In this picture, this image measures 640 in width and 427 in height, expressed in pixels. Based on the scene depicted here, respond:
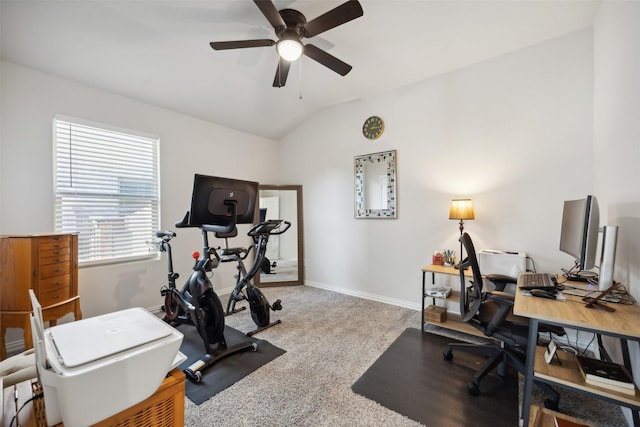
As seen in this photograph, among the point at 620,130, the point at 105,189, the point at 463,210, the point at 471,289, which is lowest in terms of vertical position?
→ the point at 471,289

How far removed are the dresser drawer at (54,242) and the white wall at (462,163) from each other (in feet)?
9.93

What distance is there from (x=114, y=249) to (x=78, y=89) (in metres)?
1.74

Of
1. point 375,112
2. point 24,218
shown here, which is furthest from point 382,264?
point 24,218

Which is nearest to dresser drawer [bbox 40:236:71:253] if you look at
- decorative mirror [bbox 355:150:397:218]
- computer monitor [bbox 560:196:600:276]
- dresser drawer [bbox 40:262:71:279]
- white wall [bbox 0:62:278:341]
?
dresser drawer [bbox 40:262:71:279]

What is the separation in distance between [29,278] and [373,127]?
391cm

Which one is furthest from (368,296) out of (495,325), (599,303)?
(599,303)

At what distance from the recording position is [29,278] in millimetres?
2049

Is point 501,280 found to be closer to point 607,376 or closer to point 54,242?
point 607,376

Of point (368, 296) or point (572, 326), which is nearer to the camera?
point (572, 326)

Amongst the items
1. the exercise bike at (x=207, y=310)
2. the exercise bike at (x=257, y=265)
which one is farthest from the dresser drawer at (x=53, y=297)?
the exercise bike at (x=257, y=265)

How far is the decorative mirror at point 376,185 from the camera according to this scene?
140 inches

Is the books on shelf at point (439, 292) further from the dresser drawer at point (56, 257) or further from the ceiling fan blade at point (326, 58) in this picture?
the dresser drawer at point (56, 257)

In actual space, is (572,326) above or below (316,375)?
above

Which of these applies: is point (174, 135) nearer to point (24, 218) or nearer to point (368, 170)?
point (24, 218)
